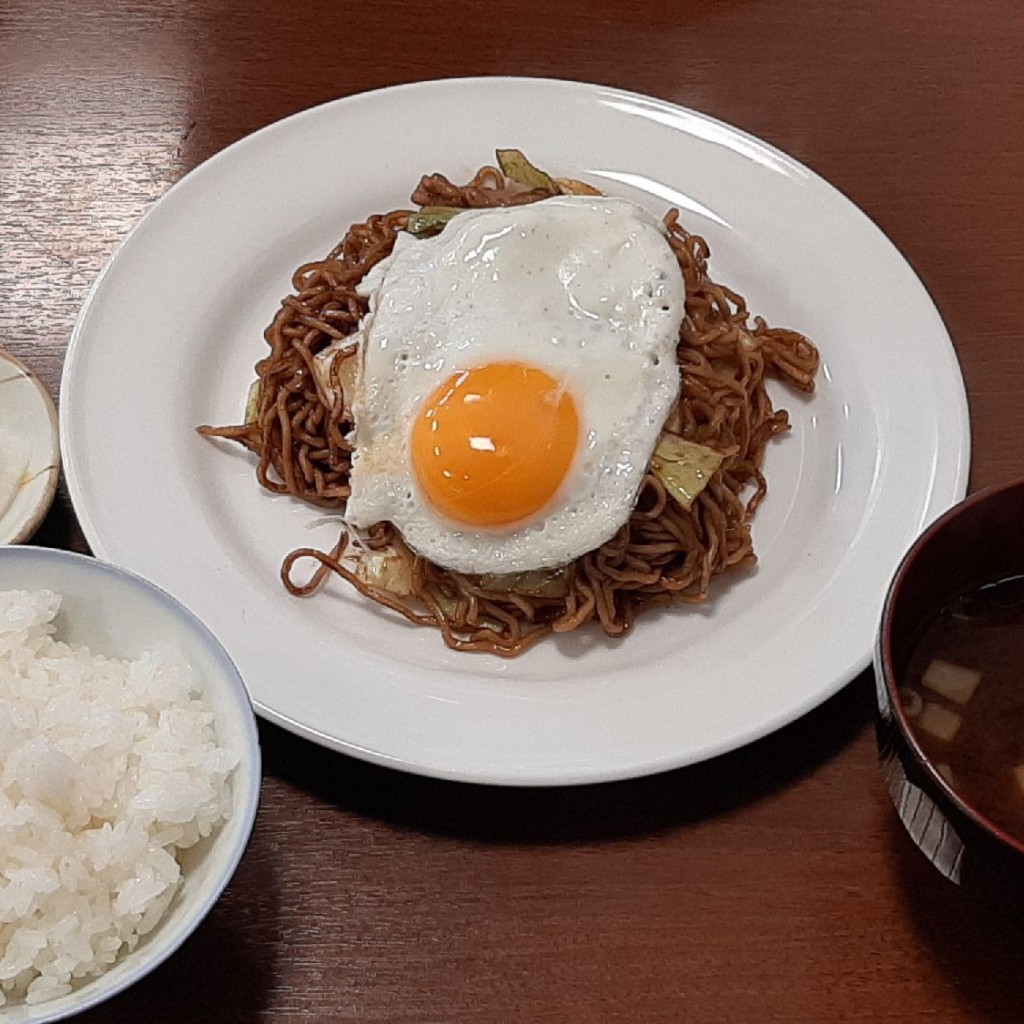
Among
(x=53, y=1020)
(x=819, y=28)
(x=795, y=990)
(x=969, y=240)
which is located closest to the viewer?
(x=53, y=1020)

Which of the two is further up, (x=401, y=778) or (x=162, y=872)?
(x=162, y=872)

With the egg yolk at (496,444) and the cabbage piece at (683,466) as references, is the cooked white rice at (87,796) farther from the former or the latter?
the cabbage piece at (683,466)

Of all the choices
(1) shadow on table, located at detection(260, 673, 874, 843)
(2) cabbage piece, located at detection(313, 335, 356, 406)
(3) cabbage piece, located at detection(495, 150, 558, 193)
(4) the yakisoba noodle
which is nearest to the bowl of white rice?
(1) shadow on table, located at detection(260, 673, 874, 843)

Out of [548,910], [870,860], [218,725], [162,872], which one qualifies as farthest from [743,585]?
[162,872]

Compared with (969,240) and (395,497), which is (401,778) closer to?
(395,497)

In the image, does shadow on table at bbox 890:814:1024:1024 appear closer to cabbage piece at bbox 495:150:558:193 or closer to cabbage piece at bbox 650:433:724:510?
cabbage piece at bbox 650:433:724:510

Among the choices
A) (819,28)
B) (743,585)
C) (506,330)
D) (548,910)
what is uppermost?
(819,28)

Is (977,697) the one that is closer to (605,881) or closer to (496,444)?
(605,881)

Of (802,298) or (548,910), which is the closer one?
(548,910)
